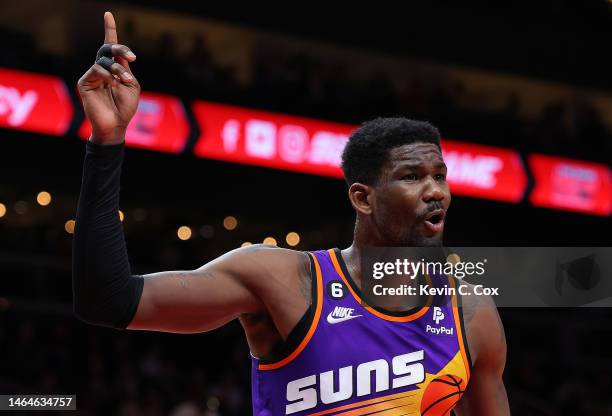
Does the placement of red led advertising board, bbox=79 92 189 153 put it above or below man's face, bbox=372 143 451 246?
above

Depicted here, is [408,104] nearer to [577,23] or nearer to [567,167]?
[567,167]

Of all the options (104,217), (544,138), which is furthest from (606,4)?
(104,217)

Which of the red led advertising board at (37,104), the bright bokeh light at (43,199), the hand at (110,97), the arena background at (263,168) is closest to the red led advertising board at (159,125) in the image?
the arena background at (263,168)

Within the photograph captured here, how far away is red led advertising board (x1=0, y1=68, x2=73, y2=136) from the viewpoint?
448 inches

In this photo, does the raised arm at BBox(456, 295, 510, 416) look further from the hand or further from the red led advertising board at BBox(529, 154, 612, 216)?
the red led advertising board at BBox(529, 154, 612, 216)

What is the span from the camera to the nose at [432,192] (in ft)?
11.1

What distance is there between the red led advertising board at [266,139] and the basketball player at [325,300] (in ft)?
30.1

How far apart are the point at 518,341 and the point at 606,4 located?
6108 mm

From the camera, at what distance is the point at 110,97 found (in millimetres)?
2779

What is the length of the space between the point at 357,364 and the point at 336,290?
0.26 metres

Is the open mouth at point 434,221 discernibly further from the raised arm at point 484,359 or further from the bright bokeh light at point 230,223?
the bright bokeh light at point 230,223

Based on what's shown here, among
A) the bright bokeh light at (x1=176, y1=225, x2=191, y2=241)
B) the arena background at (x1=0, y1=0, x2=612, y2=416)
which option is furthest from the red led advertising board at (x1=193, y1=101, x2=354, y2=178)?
the bright bokeh light at (x1=176, y1=225, x2=191, y2=241)

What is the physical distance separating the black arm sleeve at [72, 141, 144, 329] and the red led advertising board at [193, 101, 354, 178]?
991cm

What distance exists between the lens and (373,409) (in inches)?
129
